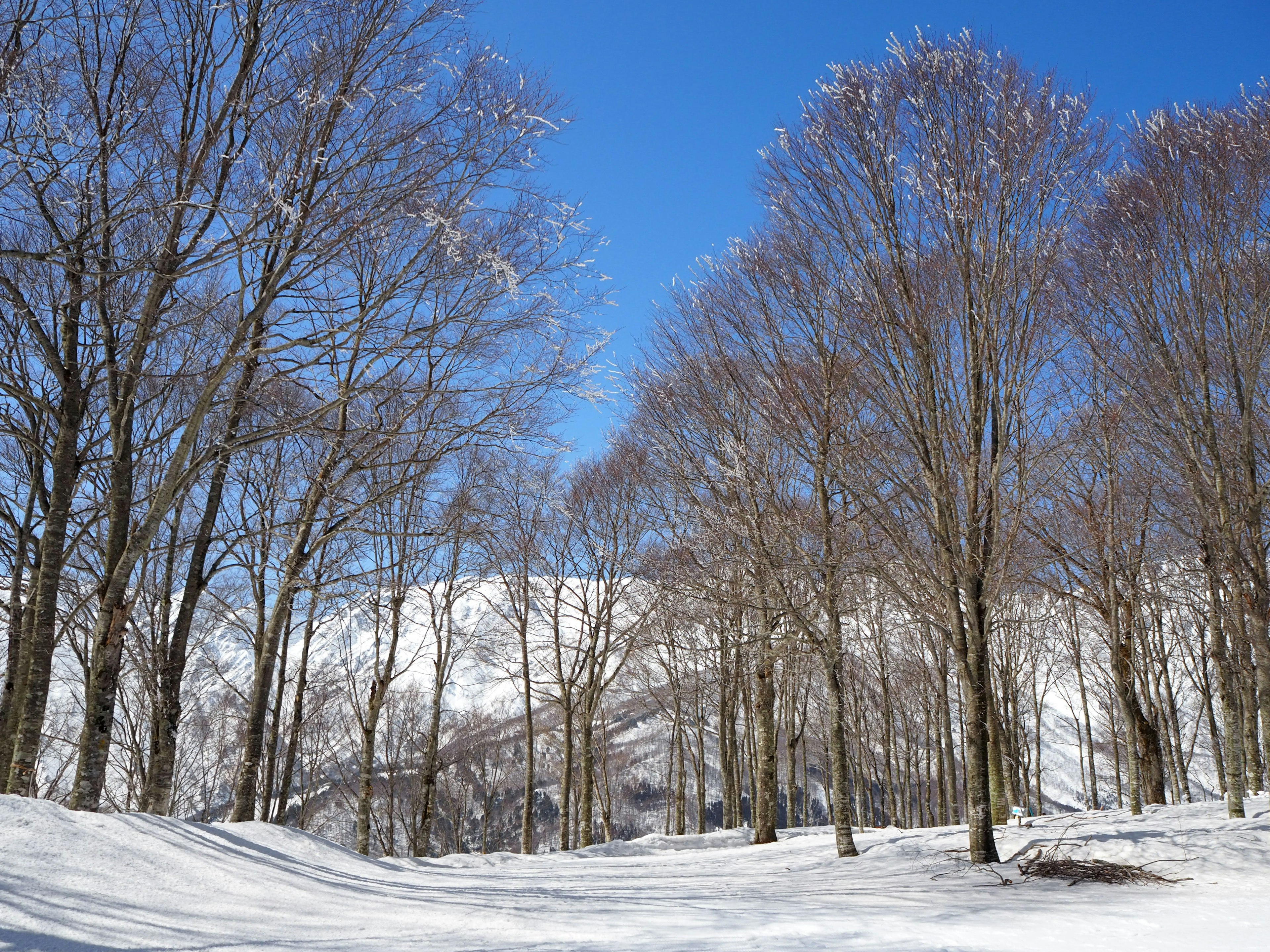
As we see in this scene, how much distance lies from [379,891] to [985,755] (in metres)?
6.15

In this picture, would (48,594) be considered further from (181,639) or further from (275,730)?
(275,730)

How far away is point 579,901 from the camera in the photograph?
6.60 metres

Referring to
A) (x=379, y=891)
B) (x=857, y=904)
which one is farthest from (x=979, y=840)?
(x=379, y=891)

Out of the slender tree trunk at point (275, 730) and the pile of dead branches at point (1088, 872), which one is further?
the slender tree trunk at point (275, 730)

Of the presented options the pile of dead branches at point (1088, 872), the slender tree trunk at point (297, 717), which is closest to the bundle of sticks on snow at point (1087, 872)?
the pile of dead branches at point (1088, 872)

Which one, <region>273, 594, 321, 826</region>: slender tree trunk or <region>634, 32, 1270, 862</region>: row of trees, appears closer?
<region>634, 32, 1270, 862</region>: row of trees

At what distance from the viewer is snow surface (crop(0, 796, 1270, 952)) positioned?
4.25 metres

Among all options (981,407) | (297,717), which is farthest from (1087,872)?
(297,717)

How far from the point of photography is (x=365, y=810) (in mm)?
14375

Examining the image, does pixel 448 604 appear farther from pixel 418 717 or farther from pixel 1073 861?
pixel 418 717

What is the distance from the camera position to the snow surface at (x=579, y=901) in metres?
4.25

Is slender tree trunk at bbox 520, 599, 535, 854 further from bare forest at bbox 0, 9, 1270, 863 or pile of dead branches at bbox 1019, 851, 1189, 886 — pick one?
pile of dead branches at bbox 1019, 851, 1189, 886

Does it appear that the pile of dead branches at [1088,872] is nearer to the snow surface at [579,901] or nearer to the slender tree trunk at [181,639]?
the snow surface at [579,901]

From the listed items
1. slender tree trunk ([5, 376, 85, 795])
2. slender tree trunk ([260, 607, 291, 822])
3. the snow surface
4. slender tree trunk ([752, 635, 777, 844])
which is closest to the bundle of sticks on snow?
the snow surface
